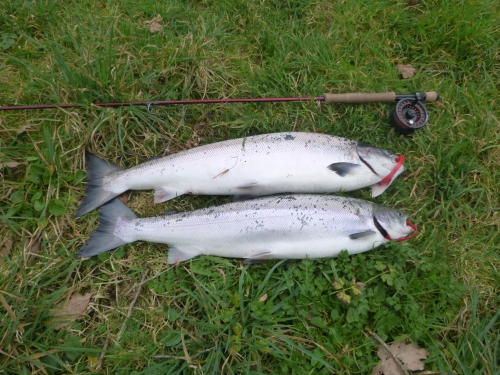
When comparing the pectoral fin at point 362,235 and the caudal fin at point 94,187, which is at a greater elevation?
the pectoral fin at point 362,235

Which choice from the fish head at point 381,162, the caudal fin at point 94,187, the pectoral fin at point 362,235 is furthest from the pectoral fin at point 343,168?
the caudal fin at point 94,187

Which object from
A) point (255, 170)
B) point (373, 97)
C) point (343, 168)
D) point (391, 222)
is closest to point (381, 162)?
point (343, 168)

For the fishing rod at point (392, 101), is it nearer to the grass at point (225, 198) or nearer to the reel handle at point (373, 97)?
the reel handle at point (373, 97)

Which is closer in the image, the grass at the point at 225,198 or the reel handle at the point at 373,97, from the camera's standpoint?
the grass at the point at 225,198

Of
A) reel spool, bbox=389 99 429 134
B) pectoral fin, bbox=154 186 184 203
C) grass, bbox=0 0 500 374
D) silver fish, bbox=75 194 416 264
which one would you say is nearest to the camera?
grass, bbox=0 0 500 374

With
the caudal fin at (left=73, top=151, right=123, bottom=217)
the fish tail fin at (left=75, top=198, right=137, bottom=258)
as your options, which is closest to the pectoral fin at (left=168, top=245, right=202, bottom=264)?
the fish tail fin at (left=75, top=198, right=137, bottom=258)

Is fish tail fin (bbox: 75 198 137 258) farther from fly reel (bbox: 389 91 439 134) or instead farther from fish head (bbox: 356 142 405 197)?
fly reel (bbox: 389 91 439 134)
